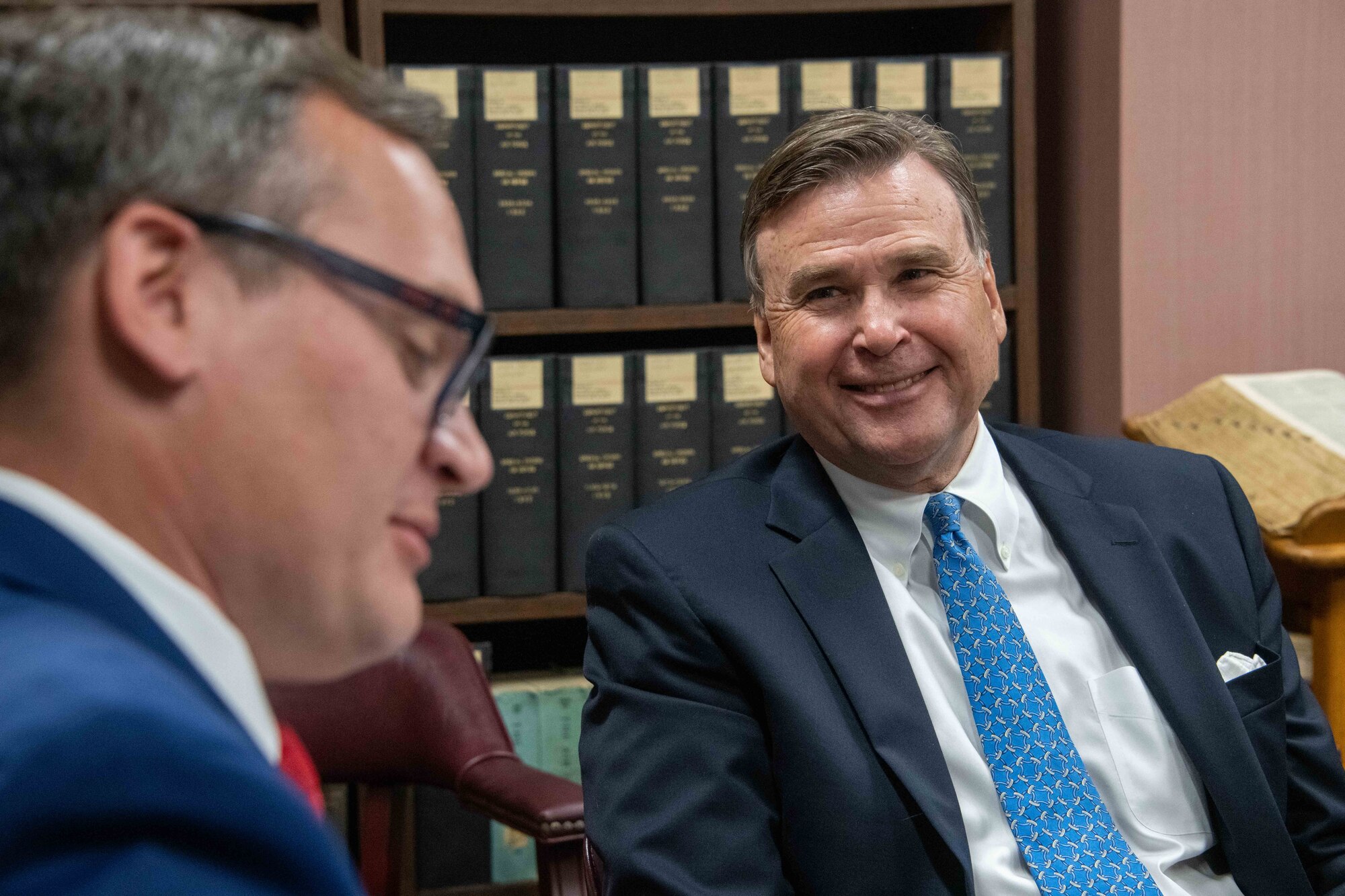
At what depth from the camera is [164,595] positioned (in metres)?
0.45

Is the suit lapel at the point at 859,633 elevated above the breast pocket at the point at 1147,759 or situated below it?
above

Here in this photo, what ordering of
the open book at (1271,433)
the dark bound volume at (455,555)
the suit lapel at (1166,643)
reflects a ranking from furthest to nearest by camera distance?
the dark bound volume at (455,555), the open book at (1271,433), the suit lapel at (1166,643)

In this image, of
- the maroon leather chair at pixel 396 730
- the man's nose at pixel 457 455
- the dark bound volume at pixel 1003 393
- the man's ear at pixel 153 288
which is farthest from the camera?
the dark bound volume at pixel 1003 393

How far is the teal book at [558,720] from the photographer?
2.09 meters

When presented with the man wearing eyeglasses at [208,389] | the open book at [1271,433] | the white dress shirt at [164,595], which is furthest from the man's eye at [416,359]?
the open book at [1271,433]

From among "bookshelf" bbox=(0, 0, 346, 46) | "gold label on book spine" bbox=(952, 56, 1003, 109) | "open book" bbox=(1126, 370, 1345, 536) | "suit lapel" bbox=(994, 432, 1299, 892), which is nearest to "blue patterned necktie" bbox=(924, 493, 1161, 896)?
"suit lapel" bbox=(994, 432, 1299, 892)

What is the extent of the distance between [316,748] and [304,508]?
1378 millimetres

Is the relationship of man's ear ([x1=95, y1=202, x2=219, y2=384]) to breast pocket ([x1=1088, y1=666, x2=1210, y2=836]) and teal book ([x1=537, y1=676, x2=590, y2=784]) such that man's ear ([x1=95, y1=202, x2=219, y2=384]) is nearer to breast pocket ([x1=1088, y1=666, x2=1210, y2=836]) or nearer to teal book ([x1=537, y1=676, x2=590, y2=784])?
breast pocket ([x1=1088, y1=666, x2=1210, y2=836])

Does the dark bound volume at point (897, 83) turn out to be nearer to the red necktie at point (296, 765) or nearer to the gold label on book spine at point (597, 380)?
the gold label on book spine at point (597, 380)

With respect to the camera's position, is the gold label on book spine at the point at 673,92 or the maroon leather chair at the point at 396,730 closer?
the maroon leather chair at the point at 396,730

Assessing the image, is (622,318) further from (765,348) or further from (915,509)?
(915,509)

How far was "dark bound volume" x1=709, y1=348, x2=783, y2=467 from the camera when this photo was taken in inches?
Result: 80.7

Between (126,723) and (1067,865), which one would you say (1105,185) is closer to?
(1067,865)

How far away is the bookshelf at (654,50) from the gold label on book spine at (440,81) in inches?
3.1
